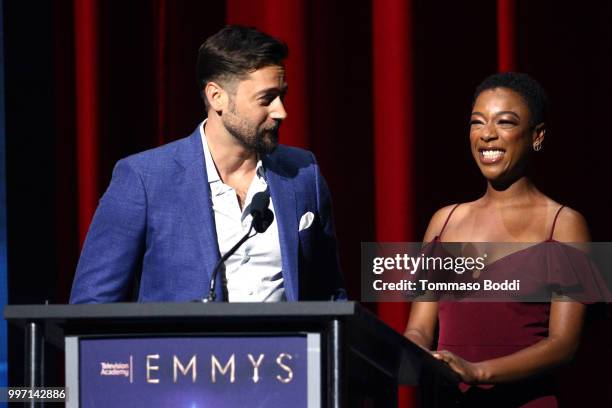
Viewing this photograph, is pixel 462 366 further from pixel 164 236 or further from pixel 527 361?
pixel 164 236

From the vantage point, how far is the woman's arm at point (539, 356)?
2.35 m

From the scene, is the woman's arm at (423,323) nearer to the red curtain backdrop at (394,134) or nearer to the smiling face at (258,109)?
the smiling face at (258,109)

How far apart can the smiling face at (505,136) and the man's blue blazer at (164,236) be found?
365 millimetres

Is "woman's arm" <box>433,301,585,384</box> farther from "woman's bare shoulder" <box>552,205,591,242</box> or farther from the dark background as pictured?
the dark background

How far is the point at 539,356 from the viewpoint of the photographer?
7.76ft

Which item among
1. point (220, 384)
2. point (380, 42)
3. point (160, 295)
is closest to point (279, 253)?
→ point (160, 295)

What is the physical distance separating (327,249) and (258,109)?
0.31m

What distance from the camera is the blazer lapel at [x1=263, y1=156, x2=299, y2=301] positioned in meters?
2.50

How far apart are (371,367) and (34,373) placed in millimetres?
570

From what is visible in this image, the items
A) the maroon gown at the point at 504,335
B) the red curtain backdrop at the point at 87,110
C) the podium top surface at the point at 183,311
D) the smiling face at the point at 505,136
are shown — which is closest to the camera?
the podium top surface at the point at 183,311

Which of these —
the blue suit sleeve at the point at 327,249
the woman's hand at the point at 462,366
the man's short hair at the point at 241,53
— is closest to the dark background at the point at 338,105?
the blue suit sleeve at the point at 327,249

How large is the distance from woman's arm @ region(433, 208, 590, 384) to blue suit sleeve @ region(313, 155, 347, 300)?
42cm

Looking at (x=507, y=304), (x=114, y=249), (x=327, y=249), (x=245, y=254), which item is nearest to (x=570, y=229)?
(x=507, y=304)

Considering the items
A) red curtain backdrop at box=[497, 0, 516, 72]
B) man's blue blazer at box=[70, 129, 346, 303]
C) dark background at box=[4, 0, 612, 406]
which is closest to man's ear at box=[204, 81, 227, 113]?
man's blue blazer at box=[70, 129, 346, 303]
